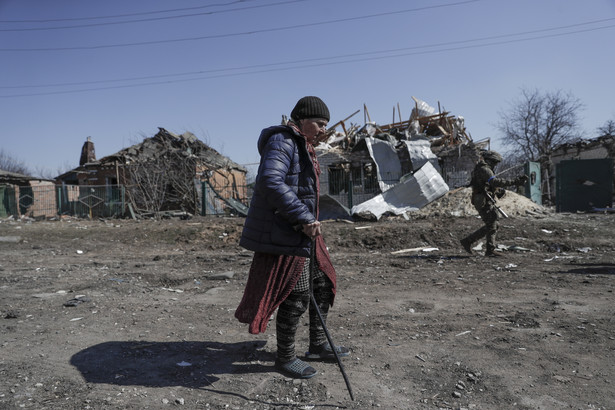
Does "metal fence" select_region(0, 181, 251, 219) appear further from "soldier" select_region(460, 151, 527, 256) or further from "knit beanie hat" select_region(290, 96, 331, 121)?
"knit beanie hat" select_region(290, 96, 331, 121)

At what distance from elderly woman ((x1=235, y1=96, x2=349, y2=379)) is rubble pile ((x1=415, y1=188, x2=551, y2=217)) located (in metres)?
11.2

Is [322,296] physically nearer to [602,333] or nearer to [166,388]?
[166,388]

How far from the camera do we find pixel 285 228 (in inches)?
96.7

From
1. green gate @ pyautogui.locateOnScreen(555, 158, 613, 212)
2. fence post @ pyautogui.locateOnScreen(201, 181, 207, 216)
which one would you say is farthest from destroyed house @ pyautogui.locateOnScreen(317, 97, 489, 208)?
fence post @ pyautogui.locateOnScreen(201, 181, 207, 216)

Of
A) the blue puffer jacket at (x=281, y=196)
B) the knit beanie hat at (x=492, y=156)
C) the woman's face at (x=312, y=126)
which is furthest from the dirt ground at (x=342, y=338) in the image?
the knit beanie hat at (x=492, y=156)

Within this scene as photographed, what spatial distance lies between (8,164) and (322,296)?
2609 inches

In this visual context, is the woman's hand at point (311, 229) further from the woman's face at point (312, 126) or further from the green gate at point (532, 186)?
the green gate at point (532, 186)

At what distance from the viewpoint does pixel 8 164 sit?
2163 inches

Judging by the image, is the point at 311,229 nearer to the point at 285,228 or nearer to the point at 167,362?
the point at 285,228

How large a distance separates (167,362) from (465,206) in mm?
12070

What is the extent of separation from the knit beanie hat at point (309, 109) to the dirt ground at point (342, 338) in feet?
5.51

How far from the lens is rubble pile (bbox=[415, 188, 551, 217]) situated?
12.5 metres

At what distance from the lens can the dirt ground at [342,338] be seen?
235 cm

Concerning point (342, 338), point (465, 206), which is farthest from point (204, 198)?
point (342, 338)
